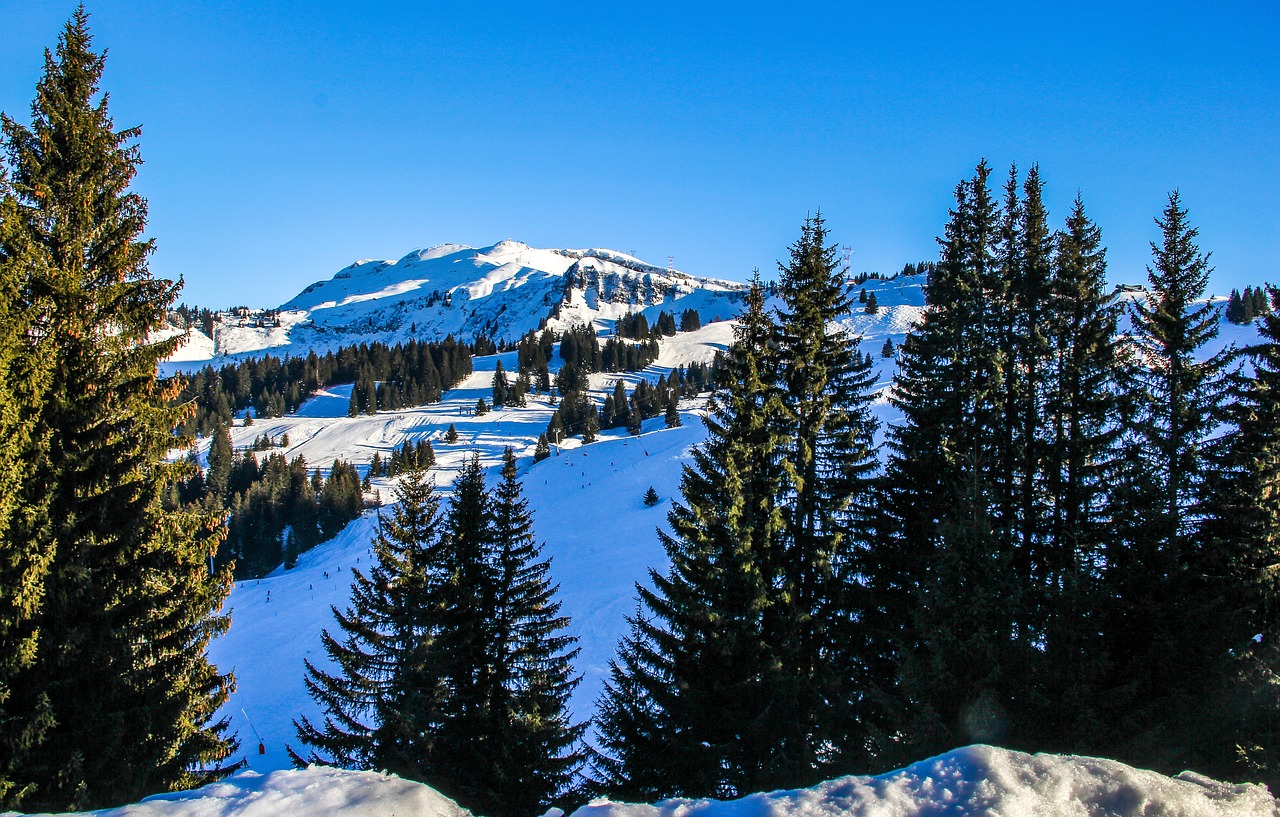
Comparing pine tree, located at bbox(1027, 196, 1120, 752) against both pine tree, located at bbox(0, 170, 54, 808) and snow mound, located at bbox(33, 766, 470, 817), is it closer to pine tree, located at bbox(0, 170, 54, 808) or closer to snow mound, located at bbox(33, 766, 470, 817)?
snow mound, located at bbox(33, 766, 470, 817)

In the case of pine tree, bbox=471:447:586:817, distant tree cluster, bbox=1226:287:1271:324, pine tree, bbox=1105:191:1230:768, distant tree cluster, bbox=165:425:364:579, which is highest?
distant tree cluster, bbox=1226:287:1271:324

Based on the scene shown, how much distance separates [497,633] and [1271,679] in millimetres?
13319

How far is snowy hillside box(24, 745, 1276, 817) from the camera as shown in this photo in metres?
3.76

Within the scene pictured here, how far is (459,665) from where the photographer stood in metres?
13.3

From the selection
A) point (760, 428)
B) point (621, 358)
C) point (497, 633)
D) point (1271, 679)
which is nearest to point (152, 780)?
point (497, 633)

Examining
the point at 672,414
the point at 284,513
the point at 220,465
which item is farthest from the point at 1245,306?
the point at 220,465

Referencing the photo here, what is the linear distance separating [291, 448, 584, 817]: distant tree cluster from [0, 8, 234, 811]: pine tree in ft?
10.5

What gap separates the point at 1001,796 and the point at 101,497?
1135 centimetres

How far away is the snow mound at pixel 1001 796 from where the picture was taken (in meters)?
3.75

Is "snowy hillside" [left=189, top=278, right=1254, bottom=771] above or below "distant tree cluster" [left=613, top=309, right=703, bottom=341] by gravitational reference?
below

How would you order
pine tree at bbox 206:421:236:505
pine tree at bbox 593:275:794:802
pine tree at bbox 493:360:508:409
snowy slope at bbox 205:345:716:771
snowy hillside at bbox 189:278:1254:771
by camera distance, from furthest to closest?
pine tree at bbox 493:360:508:409
pine tree at bbox 206:421:236:505
snowy hillside at bbox 189:278:1254:771
snowy slope at bbox 205:345:716:771
pine tree at bbox 593:275:794:802

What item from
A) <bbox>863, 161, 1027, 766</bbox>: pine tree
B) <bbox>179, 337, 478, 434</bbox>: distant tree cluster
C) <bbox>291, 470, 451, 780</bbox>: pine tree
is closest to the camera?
<bbox>863, 161, 1027, 766</bbox>: pine tree

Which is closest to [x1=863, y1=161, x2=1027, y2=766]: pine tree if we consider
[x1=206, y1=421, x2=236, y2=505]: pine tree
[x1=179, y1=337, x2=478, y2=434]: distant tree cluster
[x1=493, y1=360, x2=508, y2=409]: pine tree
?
[x1=206, y1=421, x2=236, y2=505]: pine tree

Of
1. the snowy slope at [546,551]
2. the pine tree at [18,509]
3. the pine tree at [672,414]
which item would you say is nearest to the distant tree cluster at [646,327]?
the snowy slope at [546,551]
